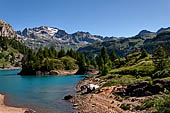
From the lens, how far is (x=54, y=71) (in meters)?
157

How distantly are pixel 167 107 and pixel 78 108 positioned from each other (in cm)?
1887

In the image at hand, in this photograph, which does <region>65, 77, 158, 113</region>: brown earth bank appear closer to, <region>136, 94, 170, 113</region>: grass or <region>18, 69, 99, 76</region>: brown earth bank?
<region>136, 94, 170, 113</region>: grass

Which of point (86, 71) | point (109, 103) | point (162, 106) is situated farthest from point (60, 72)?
point (162, 106)

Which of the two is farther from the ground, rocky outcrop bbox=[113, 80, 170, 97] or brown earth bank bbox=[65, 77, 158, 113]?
rocky outcrop bbox=[113, 80, 170, 97]

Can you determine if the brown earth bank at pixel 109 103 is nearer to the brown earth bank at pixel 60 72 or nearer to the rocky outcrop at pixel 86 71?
the brown earth bank at pixel 60 72

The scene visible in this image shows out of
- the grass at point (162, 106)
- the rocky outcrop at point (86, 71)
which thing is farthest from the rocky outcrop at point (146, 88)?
the rocky outcrop at point (86, 71)

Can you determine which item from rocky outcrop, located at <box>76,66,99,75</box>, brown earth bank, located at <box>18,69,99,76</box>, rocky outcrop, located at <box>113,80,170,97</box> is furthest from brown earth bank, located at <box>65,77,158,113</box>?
rocky outcrop, located at <box>76,66,99,75</box>

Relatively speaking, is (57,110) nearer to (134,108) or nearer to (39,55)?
(134,108)

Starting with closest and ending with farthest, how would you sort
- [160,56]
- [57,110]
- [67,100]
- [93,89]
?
[57,110]
[67,100]
[93,89]
[160,56]

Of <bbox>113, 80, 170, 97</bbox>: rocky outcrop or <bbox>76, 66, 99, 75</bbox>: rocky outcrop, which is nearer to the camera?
<bbox>113, 80, 170, 97</bbox>: rocky outcrop

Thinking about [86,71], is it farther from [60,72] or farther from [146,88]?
[146,88]

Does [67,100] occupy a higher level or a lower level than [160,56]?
lower

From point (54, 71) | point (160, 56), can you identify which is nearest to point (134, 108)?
point (160, 56)

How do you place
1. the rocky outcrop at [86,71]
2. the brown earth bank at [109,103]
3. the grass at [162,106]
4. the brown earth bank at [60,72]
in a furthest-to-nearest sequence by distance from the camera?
the rocky outcrop at [86,71] → the brown earth bank at [60,72] → the brown earth bank at [109,103] → the grass at [162,106]
